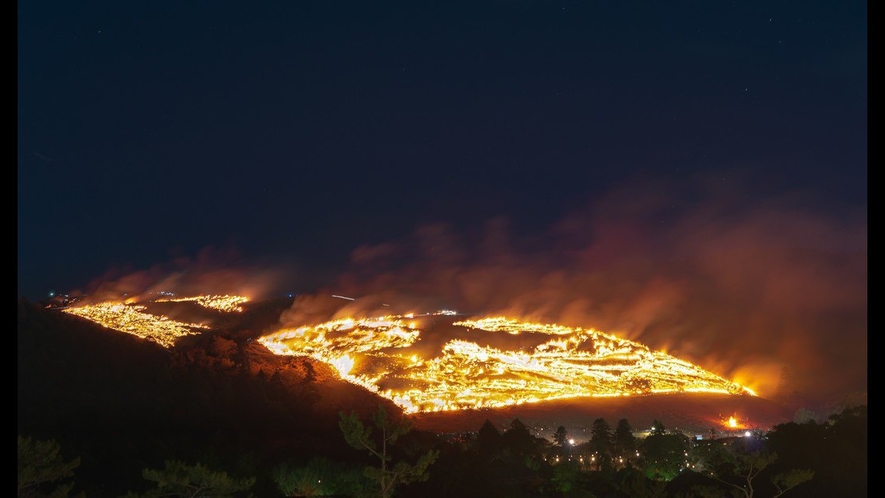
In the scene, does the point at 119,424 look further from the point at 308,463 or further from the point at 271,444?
the point at 308,463

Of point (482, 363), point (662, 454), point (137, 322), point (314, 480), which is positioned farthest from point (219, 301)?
point (662, 454)

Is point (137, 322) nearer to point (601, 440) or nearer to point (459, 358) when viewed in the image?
point (459, 358)

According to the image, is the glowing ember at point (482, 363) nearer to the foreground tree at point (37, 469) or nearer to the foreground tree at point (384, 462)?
the foreground tree at point (384, 462)

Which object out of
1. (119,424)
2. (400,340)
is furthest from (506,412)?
(119,424)

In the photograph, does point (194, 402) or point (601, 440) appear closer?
point (194, 402)

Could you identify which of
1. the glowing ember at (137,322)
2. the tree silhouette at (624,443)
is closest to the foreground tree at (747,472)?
the tree silhouette at (624,443)

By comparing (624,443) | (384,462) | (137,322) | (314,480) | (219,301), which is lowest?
(314,480)

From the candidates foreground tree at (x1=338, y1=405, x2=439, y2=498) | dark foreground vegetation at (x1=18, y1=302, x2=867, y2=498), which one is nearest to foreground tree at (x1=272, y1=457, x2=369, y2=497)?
dark foreground vegetation at (x1=18, y1=302, x2=867, y2=498)
